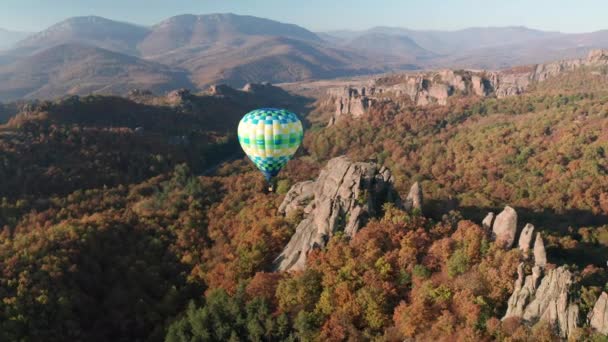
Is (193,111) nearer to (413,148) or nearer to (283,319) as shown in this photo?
(413,148)

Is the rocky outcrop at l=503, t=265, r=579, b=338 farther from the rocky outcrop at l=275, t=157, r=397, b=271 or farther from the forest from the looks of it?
the rocky outcrop at l=275, t=157, r=397, b=271

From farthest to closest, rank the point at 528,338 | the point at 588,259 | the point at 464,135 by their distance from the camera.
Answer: the point at 464,135 < the point at 588,259 < the point at 528,338


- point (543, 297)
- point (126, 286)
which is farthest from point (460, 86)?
point (543, 297)

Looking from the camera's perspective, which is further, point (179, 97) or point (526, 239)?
point (179, 97)

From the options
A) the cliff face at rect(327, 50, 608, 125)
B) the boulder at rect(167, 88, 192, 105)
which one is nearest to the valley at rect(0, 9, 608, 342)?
the boulder at rect(167, 88, 192, 105)

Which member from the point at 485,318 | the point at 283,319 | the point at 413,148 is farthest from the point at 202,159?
the point at 485,318

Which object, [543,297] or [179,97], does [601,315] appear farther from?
[179,97]
